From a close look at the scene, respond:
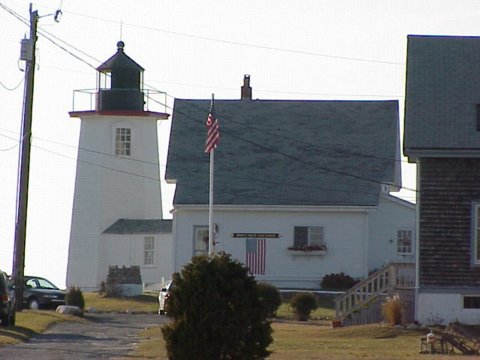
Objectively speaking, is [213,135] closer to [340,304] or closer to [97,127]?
[340,304]

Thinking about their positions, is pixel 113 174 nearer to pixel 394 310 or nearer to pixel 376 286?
pixel 376 286

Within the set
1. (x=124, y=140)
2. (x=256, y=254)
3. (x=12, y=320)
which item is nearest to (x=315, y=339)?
(x=12, y=320)

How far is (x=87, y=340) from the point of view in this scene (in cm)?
3250

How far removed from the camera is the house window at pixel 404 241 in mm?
53156

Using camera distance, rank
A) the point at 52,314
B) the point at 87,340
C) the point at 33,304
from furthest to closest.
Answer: the point at 33,304 < the point at 52,314 < the point at 87,340

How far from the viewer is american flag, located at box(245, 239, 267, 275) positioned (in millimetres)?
52031

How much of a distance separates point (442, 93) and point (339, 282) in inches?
673

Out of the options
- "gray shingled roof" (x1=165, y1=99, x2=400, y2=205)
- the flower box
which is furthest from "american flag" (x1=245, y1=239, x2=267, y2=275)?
"gray shingled roof" (x1=165, y1=99, x2=400, y2=205)

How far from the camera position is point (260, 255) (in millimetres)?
52188

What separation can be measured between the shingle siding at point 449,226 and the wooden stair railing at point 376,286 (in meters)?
1.61

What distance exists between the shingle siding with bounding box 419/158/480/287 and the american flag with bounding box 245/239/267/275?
60.0 feet

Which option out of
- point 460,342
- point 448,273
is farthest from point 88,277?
point 460,342

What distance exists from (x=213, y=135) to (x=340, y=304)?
735 centimetres

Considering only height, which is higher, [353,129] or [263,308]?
[353,129]
